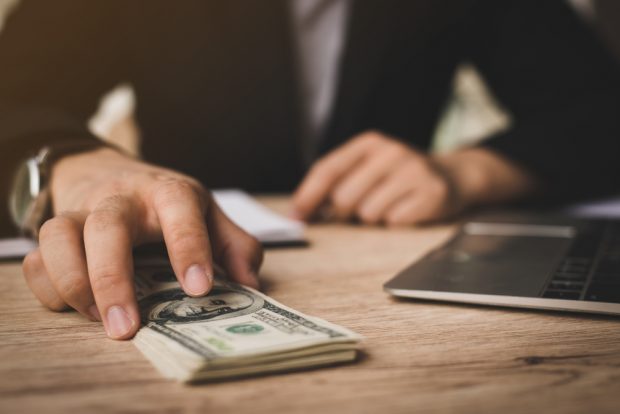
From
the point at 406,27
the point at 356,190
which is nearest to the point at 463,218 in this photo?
the point at 356,190

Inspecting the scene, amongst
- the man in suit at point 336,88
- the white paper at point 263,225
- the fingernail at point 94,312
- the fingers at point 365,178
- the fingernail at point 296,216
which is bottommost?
the fingernail at point 94,312

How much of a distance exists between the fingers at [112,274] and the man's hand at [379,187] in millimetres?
658

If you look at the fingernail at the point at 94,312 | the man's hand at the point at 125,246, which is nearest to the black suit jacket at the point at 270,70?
the man's hand at the point at 125,246

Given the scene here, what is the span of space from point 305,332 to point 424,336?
0.38ft

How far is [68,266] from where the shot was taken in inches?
21.1

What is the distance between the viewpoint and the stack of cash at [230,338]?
0.41m

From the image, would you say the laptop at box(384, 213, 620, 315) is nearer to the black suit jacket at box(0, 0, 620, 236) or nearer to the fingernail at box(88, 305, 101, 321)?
the fingernail at box(88, 305, 101, 321)

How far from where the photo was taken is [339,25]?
70.7 inches

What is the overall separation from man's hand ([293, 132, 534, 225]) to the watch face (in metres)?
0.50

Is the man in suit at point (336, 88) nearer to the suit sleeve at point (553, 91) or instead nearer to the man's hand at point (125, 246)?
the suit sleeve at point (553, 91)

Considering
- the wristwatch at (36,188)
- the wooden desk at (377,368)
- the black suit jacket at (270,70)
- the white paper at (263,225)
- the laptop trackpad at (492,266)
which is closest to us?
the wooden desk at (377,368)

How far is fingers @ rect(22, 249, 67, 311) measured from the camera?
58 centimetres

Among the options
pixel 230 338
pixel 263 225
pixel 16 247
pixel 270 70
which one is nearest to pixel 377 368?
pixel 230 338

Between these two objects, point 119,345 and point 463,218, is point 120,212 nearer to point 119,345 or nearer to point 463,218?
point 119,345
